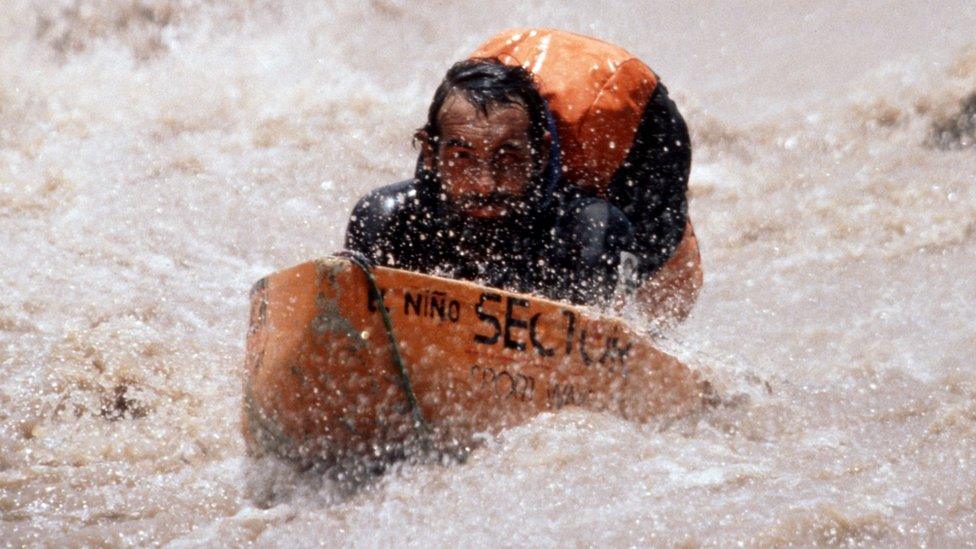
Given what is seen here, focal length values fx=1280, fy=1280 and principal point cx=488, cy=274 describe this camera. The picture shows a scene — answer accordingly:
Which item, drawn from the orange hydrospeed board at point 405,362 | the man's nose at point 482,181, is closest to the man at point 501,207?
the man's nose at point 482,181

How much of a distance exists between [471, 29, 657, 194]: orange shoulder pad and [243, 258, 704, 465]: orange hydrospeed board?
868 mm

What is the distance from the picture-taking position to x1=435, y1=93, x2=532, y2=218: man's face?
3.40 metres

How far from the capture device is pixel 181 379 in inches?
153

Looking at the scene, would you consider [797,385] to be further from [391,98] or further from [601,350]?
[391,98]

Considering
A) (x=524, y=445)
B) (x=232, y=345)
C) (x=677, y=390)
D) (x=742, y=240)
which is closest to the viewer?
(x=524, y=445)

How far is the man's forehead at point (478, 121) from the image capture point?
11.2ft

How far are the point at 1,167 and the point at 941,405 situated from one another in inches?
191

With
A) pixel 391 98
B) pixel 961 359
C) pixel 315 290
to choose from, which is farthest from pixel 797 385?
pixel 391 98

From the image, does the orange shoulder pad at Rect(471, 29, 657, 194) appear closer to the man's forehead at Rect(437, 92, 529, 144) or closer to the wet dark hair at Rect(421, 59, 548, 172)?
the wet dark hair at Rect(421, 59, 548, 172)

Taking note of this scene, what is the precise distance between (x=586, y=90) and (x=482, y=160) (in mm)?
864

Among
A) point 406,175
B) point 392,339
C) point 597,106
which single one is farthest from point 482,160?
point 406,175

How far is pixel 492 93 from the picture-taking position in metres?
3.50

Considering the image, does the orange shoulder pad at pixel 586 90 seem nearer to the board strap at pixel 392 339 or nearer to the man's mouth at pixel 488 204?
the man's mouth at pixel 488 204

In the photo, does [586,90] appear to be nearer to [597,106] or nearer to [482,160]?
[597,106]
